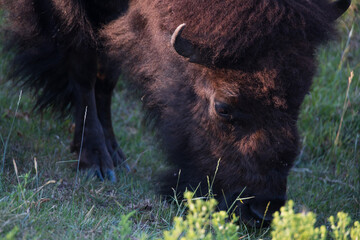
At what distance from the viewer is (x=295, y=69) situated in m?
3.21

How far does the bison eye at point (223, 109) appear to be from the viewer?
3311 millimetres

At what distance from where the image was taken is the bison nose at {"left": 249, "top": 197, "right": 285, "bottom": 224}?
10.5 feet

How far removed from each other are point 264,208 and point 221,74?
879 millimetres

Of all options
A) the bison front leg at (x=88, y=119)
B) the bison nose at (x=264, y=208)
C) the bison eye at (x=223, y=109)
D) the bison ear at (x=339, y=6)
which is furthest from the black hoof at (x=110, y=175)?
the bison ear at (x=339, y=6)

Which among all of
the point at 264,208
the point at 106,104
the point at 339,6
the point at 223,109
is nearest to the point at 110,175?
the point at 106,104

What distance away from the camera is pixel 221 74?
3.33 m

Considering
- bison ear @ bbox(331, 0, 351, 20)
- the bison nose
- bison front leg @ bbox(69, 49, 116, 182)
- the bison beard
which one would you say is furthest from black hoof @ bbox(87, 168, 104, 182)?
bison ear @ bbox(331, 0, 351, 20)

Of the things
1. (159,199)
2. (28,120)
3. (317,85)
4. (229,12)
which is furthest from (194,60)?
(317,85)

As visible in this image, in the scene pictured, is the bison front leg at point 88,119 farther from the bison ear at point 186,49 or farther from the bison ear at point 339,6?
the bison ear at point 339,6

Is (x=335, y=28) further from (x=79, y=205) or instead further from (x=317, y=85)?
(x=317, y=85)

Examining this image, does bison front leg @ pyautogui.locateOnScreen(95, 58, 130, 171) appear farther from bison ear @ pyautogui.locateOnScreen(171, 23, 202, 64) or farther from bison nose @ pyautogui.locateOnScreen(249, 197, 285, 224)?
bison nose @ pyautogui.locateOnScreen(249, 197, 285, 224)

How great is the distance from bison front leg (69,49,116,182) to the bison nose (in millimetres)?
1658

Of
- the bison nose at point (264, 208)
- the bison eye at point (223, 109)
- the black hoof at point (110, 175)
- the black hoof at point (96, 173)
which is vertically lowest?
the black hoof at point (110, 175)

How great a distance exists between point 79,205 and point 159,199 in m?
0.61
